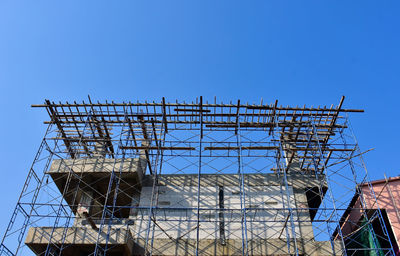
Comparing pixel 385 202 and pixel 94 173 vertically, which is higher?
pixel 94 173

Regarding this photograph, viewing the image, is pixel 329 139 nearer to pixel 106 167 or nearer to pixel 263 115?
pixel 263 115

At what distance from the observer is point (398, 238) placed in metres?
16.2

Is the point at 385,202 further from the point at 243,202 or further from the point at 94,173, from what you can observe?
the point at 94,173

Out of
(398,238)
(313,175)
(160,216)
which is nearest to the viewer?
(398,238)

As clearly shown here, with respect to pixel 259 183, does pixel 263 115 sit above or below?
above

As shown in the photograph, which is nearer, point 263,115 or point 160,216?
point 160,216

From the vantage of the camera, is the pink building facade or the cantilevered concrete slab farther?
the cantilevered concrete slab

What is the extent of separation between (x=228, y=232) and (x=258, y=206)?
2.22m

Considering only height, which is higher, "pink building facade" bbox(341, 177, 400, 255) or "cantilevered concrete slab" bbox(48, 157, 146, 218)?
"cantilevered concrete slab" bbox(48, 157, 146, 218)

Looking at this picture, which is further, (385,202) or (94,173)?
(94,173)

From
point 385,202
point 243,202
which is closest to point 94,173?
point 243,202

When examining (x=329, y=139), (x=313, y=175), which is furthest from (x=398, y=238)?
(x=329, y=139)

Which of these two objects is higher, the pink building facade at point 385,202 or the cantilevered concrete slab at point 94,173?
the cantilevered concrete slab at point 94,173

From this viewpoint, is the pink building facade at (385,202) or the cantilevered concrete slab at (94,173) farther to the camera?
the cantilevered concrete slab at (94,173)
